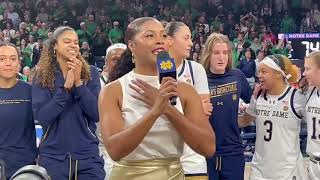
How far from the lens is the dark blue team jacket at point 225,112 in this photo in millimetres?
4715

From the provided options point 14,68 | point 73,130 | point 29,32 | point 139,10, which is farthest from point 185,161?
point 139,10

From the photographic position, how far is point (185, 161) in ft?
13.0

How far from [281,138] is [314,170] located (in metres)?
0.33

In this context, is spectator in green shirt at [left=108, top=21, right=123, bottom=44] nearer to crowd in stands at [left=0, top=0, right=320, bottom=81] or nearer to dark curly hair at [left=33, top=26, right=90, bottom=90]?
crowd in stands at [left=0, top=0, right=320, bottom=81]

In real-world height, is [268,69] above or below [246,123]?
above

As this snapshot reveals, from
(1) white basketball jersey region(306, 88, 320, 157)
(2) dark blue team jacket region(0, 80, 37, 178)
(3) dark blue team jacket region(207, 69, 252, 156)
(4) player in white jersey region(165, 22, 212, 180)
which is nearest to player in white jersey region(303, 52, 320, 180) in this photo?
(1) white basketball jersey region(306, 88, 320, 157)

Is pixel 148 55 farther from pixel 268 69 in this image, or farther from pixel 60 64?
pixel 268 69

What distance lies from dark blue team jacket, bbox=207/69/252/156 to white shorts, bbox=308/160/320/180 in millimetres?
532

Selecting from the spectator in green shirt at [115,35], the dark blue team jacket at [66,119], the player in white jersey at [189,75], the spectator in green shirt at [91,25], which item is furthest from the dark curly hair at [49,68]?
the spectator in green shirt at [91,25]

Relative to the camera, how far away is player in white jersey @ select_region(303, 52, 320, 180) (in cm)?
457

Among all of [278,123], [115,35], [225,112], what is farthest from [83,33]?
[278,123]

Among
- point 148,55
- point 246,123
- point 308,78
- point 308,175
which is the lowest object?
point 308,175

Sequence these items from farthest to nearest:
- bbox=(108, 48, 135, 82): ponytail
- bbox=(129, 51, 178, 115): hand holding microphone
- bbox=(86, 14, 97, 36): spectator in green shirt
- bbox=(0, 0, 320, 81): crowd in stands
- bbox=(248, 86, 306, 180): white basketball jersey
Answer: bbox=(86, 14, 97, 36): spectator in green shirt → bbox=(0, 0, 320, 81): crowd in stands → bbox=(248, 86, 306, 180): white basketball jersey → bbox=(108, 48, 135, 82): ponytail → bbox=(129, 51, 178, 115): hand holding microphone

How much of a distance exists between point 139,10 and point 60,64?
53.5 feet
